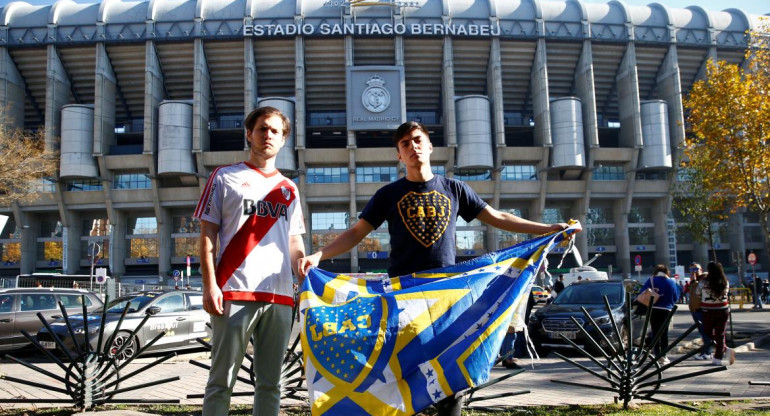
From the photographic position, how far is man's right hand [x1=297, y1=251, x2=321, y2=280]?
308cm

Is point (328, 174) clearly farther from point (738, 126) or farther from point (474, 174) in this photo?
point (738, 126)

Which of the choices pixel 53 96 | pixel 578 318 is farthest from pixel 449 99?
pixel 578 318

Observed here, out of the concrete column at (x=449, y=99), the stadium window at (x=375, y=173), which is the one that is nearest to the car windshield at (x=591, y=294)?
the concrete column at (x=449, y=99)

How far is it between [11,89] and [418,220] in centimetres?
5718

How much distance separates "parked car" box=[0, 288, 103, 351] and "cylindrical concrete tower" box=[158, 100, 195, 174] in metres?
35.7

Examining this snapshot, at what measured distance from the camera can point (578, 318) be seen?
31.2 ft

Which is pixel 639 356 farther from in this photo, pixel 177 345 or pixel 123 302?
pixel 123 302

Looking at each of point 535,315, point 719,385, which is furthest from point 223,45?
point 719,385

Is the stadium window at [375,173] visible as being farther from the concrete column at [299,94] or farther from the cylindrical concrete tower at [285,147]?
the cylindrical concrete tower at [285,147]

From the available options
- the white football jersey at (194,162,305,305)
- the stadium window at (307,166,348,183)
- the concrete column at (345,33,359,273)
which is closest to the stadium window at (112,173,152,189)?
the stadium window at (307,166,348,183)

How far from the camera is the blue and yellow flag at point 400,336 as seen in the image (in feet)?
9.36

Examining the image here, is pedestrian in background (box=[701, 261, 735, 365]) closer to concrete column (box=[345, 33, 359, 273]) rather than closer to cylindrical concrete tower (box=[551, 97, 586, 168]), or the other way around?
concrete column (box=[345, 33, 359, 273])

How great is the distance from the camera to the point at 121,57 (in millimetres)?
48281

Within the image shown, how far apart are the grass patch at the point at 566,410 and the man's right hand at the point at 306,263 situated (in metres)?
2.04
